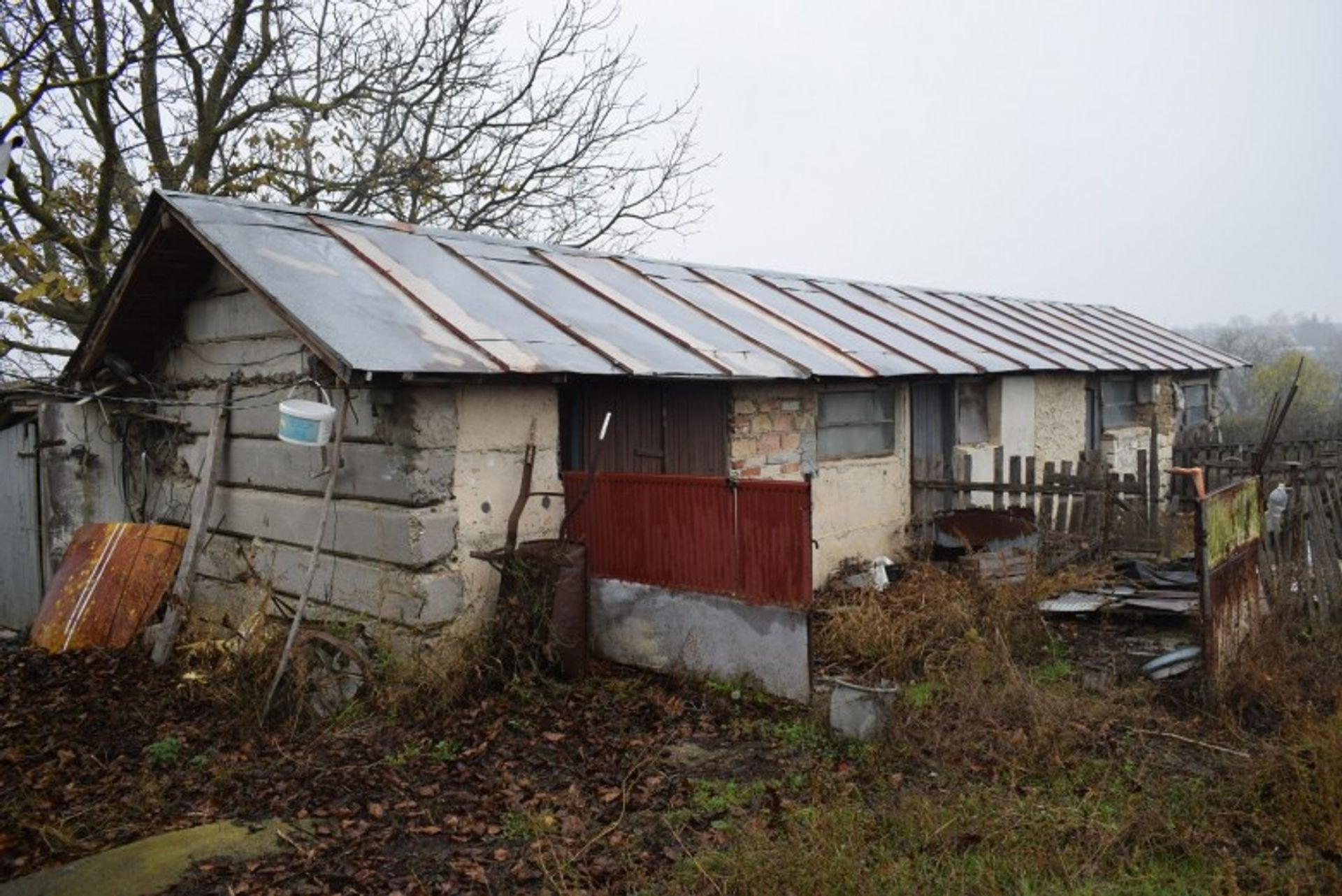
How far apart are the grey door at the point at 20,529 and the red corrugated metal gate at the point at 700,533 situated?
19.0ft

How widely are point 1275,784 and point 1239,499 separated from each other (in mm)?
2624

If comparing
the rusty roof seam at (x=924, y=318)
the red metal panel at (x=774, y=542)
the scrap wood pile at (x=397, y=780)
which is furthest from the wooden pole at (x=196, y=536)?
the rusty roof seam at (x=924, y=318)

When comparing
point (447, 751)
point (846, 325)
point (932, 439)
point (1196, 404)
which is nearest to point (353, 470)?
point (447, 751)

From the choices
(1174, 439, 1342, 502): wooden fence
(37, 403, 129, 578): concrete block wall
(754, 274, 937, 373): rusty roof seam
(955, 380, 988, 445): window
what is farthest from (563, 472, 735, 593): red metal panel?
(1174, 439, 1342, 502): wooden fence

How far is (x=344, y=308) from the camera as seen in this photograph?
256 inches

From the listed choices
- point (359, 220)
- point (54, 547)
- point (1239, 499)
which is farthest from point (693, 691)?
point (54, 547)

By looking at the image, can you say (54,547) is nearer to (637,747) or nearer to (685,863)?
(637,747)

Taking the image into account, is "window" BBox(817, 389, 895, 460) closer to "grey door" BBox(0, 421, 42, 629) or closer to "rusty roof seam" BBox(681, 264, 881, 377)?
"rusty roof seam" BBox(681, 264, 881, 377)

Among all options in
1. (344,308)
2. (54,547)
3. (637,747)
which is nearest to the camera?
(637,747)

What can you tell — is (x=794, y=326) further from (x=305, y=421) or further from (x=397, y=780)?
(x=397, y=780)

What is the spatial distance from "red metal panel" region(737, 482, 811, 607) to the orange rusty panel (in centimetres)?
507

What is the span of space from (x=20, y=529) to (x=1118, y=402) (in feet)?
48.6

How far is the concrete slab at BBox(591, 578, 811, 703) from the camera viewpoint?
620 centimetres

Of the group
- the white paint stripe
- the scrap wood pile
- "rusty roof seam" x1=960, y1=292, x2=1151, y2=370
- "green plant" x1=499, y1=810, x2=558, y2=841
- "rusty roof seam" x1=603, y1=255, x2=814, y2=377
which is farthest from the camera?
"rusty roof seam" x1=960, y1=292, x2=1151, y2=370
